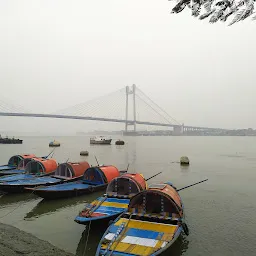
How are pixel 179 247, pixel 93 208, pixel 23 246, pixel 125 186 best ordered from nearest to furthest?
pixel 23 246, pixel 179 247, pixel 93 208, pixel 125 186

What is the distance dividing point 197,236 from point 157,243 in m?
3.60

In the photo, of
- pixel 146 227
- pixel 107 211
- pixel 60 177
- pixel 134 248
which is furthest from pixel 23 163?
pixel 134 248

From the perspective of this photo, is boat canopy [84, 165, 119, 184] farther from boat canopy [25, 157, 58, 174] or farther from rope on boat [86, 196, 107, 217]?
rope on boat [86, 196, 107, 217]

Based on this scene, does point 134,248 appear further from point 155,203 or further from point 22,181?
point 22,181

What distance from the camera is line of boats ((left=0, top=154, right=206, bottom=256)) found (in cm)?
750

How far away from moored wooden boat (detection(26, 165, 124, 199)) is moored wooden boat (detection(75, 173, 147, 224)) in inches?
129

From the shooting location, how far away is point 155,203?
31.8ft

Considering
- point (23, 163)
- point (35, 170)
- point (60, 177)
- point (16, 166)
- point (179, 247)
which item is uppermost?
point (23, 163)

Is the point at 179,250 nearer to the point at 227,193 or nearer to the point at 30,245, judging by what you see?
the point at 30,245

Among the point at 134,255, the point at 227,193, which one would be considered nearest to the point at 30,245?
the point at 134,255

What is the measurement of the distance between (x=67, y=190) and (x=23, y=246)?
647 centimetres

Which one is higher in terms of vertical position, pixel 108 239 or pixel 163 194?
pixel 163 194

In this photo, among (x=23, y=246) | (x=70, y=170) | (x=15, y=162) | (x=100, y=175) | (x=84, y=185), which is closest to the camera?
(x=23, y=246)

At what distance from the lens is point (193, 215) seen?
43.0 ft
